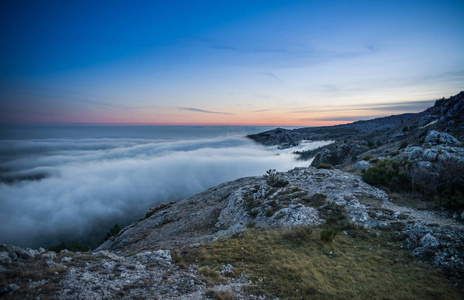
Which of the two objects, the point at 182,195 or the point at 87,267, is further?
the point at 182,195

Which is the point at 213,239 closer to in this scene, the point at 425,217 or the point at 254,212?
the point at 254,212

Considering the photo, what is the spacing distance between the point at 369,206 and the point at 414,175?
25.8ft

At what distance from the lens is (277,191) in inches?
847

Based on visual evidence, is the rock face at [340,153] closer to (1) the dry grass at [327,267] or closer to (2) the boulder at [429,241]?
(1) the dry grass at [327,267]

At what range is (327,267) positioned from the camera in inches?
373

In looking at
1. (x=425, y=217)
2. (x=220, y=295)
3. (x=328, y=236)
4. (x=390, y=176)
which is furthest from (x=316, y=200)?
(x=220, y=295)

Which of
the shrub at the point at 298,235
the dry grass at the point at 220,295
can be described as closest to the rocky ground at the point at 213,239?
the dry grass at the point at 220,295

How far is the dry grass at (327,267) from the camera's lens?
7668 mm

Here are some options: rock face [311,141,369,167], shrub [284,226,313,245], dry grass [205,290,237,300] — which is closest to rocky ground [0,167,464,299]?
dry grass [205,290,237,300]

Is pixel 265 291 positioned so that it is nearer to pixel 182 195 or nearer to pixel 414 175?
pixel 414 175

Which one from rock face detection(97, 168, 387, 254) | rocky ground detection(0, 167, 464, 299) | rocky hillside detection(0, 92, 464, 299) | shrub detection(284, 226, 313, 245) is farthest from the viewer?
rock face detection(97, 168, 387, 254)

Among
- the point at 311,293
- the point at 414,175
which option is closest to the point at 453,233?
the point at 311,293

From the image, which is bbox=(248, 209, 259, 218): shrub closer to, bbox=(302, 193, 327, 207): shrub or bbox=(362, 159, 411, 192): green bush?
bbox=(302, 193, 327, 207): shrub

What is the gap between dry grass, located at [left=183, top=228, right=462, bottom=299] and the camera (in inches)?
302
